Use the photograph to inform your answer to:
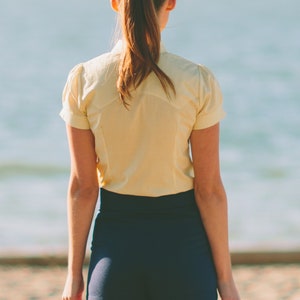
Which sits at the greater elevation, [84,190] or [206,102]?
[206,102]

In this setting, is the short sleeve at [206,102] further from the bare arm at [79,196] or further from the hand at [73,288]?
the hand at [73,288]

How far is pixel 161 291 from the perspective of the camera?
224 cm

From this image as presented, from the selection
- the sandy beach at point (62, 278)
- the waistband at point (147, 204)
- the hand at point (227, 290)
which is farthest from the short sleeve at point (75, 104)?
the sandy beach at point (62, 278)

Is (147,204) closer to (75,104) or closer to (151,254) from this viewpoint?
(151,254)

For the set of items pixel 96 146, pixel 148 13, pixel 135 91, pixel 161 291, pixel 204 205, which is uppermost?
pixel 148 13

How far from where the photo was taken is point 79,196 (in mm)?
2346

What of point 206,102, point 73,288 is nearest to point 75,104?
point 206,102

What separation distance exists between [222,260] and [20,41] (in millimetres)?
19267

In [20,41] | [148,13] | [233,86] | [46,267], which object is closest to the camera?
[148,13]

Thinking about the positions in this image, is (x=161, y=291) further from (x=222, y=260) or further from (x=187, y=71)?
(x=187, y=71)

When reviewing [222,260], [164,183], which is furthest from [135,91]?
[222,260]

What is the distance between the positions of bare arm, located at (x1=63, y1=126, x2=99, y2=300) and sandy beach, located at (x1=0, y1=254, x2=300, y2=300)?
2.87 m

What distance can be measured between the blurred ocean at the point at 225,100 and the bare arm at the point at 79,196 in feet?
1.03

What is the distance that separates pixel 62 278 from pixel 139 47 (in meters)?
3.55
